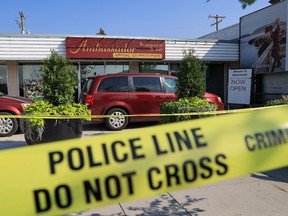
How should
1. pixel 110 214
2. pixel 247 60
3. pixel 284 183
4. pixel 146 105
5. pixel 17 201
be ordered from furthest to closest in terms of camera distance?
1. pixel 247 60
2. pixel 146 105
3. pixel 284 183
4. pixel 110 214
5. pixel 17 201

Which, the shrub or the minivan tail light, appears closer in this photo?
the shrub

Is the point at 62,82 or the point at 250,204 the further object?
the point at 62,82

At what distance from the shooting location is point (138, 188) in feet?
5.56

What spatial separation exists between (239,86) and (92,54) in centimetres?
685

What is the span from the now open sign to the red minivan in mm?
4877

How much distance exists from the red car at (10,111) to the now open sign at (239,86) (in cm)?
962

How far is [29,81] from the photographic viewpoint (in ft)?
51.9

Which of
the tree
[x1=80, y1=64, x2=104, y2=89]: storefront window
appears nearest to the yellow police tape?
the tree

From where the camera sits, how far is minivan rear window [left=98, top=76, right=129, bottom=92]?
1111 cm

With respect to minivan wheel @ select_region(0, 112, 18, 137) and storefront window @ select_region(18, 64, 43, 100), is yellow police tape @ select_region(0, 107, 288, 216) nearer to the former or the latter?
minivan wheel @ select_region(0, 112, 18, 137)

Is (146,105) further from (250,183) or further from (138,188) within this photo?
(138,188)

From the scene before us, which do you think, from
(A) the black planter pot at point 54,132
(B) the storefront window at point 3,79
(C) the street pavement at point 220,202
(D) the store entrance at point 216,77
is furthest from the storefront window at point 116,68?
(C) the street pavement at point 220,202

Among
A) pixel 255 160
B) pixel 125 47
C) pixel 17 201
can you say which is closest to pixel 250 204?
pixel 255 160

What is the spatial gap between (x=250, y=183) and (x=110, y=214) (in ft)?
7.40
